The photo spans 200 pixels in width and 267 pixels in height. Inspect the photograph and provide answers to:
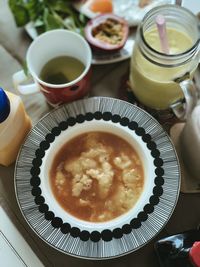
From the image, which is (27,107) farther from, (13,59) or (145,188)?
(145,188)

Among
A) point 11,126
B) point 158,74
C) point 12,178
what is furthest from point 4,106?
point 158,74

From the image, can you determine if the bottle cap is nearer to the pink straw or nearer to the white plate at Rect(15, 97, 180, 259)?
the white plate at Rect(15, 97, 180, 259)

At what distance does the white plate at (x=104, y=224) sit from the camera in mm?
688

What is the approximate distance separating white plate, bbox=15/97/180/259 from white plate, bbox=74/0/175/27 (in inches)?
10.1

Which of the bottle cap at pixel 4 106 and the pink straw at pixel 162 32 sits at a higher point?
the bottle cap at pixel 4 106

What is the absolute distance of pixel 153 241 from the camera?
76 cm

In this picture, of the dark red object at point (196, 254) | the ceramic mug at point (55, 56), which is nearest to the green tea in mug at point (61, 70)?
the ceramic mug at point (55, 56)

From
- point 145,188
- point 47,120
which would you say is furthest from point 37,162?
point 145,188

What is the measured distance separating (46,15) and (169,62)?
1.15ft

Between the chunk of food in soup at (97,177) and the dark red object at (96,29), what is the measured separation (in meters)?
0.22

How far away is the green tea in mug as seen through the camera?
861 millimetres

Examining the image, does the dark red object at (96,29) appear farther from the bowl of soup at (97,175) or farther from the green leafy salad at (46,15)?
the bowl of soup at (97,175)

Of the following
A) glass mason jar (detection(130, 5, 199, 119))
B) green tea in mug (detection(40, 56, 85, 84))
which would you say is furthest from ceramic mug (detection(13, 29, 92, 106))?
glass mason jar (detection(130, 5, 199, 119))

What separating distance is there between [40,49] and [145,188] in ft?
1.20
